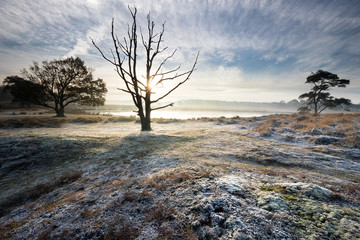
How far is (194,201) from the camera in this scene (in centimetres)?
257

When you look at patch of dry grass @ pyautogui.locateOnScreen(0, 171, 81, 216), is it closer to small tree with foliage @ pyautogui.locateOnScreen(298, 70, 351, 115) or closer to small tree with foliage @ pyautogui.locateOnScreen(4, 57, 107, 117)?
small tree with foliage @ pyautogui.locateOnScreen(4, 57, 107, 117)

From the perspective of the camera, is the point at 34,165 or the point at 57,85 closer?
the point at 34,165

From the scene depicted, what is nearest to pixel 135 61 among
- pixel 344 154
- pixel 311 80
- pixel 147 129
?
pixel 147 129

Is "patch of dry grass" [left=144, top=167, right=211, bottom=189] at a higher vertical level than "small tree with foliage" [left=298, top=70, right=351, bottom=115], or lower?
lower

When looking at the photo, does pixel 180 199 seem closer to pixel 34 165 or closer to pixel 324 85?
pixel 34 165

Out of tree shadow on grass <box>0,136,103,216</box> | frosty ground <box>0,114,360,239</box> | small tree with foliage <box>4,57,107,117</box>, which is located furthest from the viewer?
small tree with foliage <box>4,57,107,117</box>

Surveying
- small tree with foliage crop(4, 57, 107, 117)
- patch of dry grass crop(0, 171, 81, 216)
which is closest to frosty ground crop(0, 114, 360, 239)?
patch of dry grass crop(0, 171, 81, 216)

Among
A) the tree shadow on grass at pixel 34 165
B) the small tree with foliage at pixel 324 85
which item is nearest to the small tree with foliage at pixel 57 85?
the tree shadow on grass at pixel 34 165

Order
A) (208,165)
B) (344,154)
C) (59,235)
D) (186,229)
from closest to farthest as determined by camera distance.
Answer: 1. (186,229)
2. (59,235)
3. (208,165)
4. (344,154)

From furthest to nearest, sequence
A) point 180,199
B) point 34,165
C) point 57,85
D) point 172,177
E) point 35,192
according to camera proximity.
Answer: point 57,85, point 34,165, point 35,192, point 172,177, point 180,199

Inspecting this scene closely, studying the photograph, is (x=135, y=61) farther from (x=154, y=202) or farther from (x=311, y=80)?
(x=311, y=80)

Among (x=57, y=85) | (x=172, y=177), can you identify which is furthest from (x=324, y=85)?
(x=57, y=85)

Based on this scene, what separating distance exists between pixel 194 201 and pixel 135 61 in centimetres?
1144

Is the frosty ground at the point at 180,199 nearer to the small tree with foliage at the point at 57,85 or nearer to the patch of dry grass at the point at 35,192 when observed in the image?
the patch of dry grass at the point at 35,192
